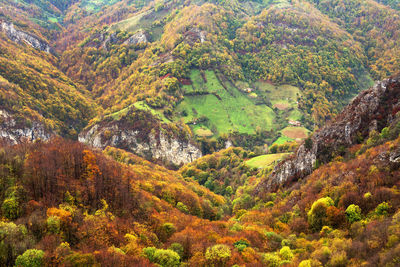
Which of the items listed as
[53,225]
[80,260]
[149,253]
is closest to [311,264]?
[149,253]

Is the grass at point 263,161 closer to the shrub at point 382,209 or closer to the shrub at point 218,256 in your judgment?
the shrub at point 382,209

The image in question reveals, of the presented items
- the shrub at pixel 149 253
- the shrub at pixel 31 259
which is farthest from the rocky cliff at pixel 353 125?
the shrub at pixel 31 259

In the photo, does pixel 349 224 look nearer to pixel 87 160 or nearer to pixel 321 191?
A: pixel 321 191

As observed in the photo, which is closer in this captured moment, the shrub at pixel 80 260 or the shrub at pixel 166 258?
the shrub at pixel 80 260

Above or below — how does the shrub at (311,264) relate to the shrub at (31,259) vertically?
below

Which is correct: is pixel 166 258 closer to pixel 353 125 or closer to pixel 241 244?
pixel 241 244
